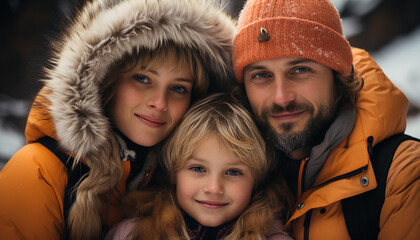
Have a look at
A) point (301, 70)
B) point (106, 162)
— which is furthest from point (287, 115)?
point (106, 162)

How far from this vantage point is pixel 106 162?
173cm

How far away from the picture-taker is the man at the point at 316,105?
5.35 feet

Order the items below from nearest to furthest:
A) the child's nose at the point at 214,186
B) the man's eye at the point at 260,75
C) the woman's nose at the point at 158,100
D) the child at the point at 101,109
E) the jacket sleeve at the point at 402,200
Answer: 1. the jacket sleeve at the point at 402,200
2. the child at the point at 101,109
3. the child's nose at the point at 214,186
4. the woman's nose at the point at 158,100
5. the man's eye at the point at 260,75

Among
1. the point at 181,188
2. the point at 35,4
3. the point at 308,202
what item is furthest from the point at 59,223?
the point at 35,4

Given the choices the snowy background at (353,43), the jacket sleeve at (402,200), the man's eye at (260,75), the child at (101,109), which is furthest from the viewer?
the snowy background at (353,43)

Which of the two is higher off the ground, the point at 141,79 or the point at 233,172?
the point at 141,79

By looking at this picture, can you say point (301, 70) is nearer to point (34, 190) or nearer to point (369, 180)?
point (369, 180)

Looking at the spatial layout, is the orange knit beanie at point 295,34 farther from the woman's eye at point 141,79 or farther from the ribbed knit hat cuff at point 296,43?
the woman's eye at point 141,79

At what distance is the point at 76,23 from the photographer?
5.76 feet

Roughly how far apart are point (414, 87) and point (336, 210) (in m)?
4.25

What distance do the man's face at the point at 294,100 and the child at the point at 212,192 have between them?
0.46 ft

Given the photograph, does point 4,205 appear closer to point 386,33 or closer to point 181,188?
point 181,188

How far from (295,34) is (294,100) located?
0.38m

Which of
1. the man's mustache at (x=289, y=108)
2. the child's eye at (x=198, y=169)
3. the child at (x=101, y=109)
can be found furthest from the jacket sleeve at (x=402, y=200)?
the child at (x=101, y=109)
